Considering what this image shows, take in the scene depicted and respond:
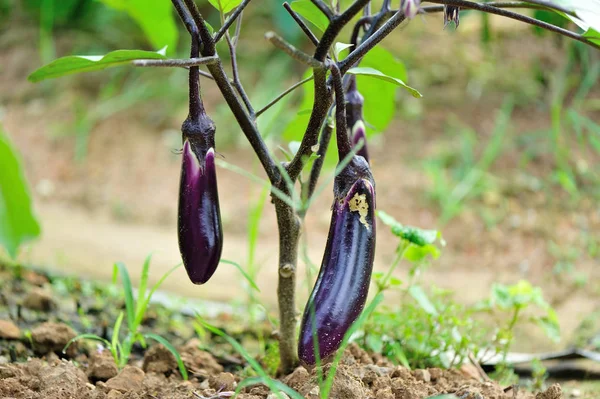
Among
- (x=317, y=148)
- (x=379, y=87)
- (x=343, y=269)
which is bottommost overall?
(x=343, y=269)

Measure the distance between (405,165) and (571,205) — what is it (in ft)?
1.97

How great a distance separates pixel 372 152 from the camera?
2.76m

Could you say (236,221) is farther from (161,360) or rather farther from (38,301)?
(161,360)

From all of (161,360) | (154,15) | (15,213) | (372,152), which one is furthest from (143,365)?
(372,152)

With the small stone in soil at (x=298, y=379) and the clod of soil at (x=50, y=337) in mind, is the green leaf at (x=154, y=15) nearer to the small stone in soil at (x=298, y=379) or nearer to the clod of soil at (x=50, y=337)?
the clod of soil at (x=50, y=337)

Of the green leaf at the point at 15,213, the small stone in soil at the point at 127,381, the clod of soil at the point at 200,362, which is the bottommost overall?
the clod of soil at the point at 200,362

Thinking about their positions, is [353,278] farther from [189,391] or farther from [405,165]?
[405,165]

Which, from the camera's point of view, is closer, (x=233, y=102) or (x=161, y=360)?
(x=233, y=102)

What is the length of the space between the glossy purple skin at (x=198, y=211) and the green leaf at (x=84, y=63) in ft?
0.40

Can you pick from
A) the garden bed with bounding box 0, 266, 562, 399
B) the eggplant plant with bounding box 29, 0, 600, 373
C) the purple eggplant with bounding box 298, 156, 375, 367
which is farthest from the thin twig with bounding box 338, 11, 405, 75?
the garden bed with bounding box 0, 266, 562, 399

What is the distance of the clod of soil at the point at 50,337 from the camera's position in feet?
3.67

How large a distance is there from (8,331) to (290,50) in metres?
0.78

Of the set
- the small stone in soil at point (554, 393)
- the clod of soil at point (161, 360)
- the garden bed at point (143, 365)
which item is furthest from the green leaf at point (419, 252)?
the clod of soil at point (161, 360)

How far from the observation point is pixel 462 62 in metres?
3.16
